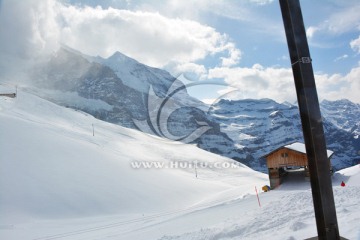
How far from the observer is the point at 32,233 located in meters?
20.4

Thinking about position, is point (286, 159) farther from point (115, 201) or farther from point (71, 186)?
point (71, 186)

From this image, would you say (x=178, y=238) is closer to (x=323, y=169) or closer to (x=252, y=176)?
(x=323, y=169)

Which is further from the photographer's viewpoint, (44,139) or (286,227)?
(44,139)

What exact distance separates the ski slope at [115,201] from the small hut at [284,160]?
146 cm

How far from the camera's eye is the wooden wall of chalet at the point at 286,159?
110 ft

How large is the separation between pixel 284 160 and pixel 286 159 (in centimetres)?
24

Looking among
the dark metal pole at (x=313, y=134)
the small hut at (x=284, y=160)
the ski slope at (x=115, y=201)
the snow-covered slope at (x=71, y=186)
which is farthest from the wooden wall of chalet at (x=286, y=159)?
the dark metal pole at (x=313, y=134)

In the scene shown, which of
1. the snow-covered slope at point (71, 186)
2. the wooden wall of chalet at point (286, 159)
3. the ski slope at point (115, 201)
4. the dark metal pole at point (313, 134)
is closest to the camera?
the dark metal pole at point (313, 134)

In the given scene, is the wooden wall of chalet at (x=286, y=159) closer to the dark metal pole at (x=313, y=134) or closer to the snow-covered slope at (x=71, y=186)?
the snow-covered slope at (x=71, y=186)

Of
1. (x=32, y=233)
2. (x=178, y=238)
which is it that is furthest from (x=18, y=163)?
(x=178, y=238)

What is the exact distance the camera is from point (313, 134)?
3.17 meters

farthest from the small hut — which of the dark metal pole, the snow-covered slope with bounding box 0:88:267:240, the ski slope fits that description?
the dark metal pole

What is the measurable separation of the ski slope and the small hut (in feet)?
4.78

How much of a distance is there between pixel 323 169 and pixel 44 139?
4410 cm
